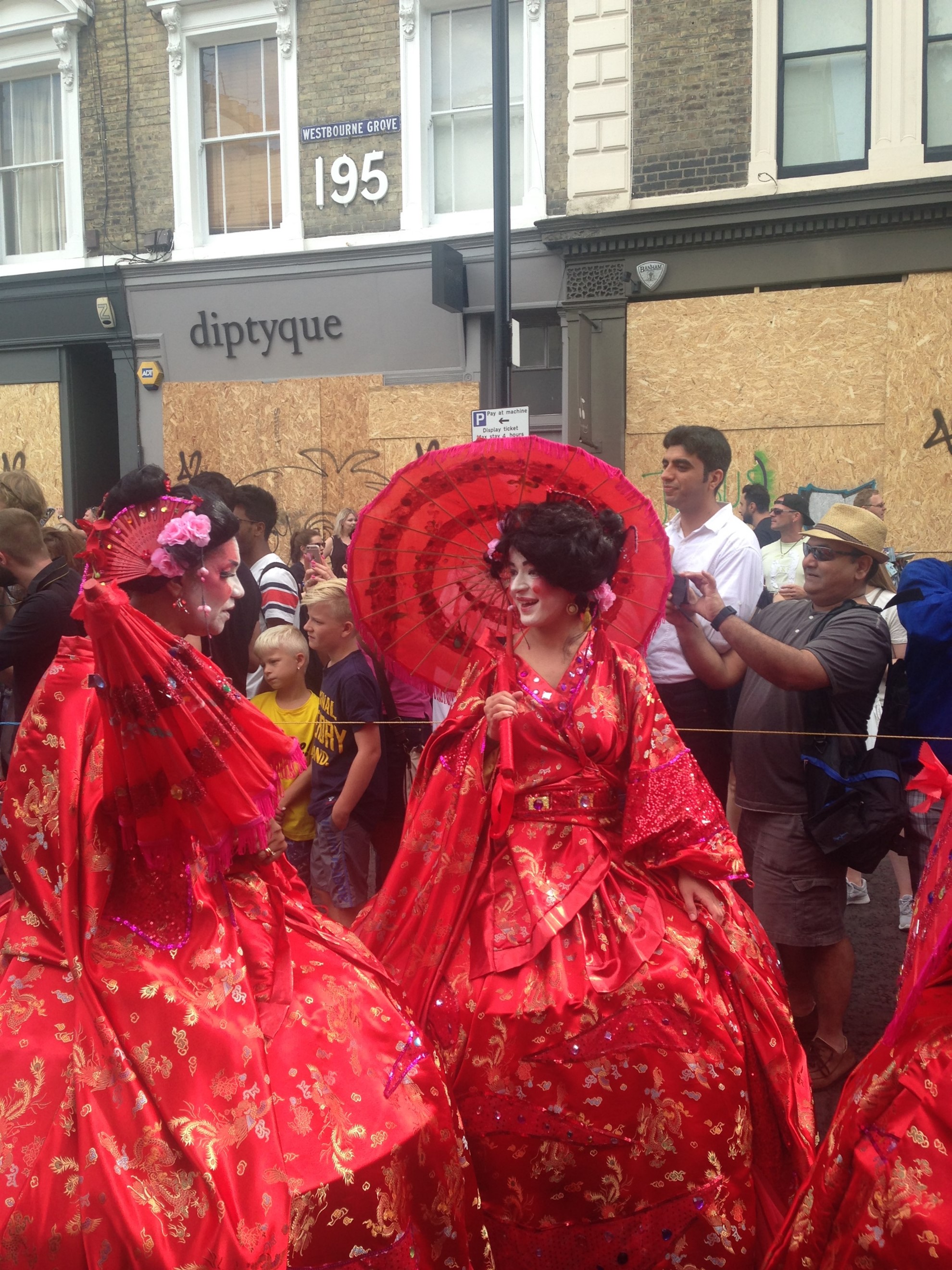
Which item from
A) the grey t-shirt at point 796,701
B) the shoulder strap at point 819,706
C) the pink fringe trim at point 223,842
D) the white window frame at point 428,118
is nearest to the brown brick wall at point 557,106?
the white window frame at point 428,118

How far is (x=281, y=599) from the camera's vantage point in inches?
181

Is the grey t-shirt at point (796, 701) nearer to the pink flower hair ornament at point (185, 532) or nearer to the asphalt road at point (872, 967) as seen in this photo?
the asphalt road at point (872, 967)

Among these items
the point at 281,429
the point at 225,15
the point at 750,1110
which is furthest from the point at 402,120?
the point at 750,1110

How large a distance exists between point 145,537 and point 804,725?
2.25 m

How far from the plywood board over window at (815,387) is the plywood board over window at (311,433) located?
6.49ft

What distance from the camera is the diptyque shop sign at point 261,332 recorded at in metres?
11.2

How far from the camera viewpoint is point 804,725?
11.4 feet

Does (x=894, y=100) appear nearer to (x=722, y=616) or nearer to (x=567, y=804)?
(x=722, y=616)

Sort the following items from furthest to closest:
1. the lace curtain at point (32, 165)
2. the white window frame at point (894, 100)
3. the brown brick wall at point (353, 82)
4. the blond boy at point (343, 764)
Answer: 1. the lace curtain at point (32, 165)
2. the brown brick wall at point (353, 82)
3. the white window frame at point (894, 100)
4. the blond boy at point (343, 764)

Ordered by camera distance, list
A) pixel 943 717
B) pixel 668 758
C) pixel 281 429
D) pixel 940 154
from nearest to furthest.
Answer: pixel 668 758, pixel 943 717, pixel 940 154, pixel 281 429

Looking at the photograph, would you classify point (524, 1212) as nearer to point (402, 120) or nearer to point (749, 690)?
point (749, 690)

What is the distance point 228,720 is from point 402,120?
976cm

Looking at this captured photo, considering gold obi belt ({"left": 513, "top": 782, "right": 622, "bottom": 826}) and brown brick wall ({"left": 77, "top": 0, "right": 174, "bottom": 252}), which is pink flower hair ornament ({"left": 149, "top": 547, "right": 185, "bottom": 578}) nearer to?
gold obi belt ({"left": 513, "top": 782, "right": 622, "bottom": 826})

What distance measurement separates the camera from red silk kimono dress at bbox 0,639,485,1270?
173cm
